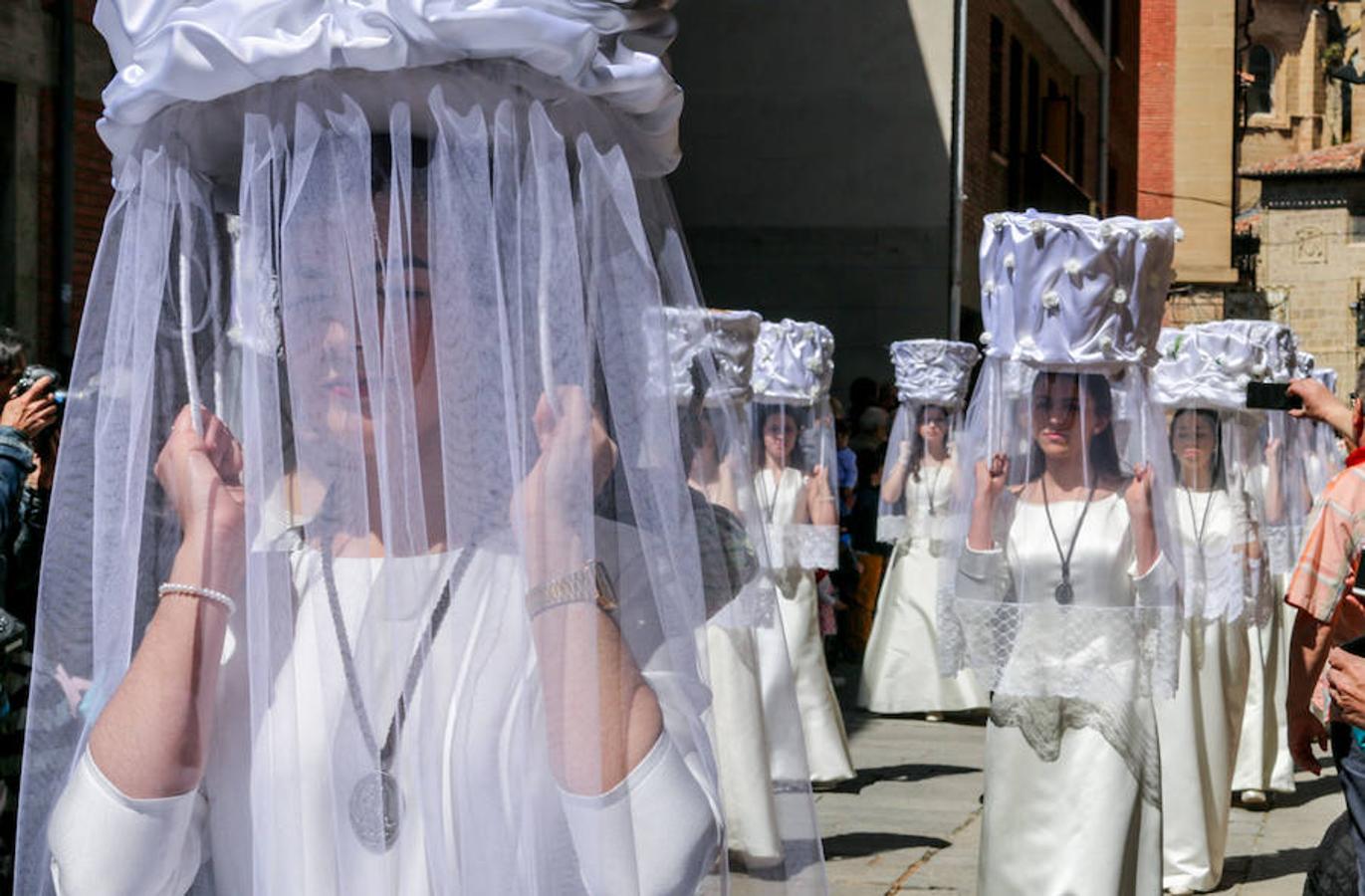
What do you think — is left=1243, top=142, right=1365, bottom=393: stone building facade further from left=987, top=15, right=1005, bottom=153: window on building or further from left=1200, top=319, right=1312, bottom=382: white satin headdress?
left=1200, top=319, right=1312, bottom=382: white satin headdress

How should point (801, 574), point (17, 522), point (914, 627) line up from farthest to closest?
point (914, 627), point (801, 574), point (17, 522)

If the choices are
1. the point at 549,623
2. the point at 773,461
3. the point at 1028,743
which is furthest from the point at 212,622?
the point at 773,461

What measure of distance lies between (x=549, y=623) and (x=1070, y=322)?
5392 millimetres

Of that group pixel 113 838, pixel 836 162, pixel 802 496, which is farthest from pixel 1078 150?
pixel 113 838

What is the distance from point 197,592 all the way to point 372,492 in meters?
0.23

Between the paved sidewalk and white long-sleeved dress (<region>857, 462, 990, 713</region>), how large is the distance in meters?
0.91

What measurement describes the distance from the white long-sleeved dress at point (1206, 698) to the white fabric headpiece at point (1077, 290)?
943mm

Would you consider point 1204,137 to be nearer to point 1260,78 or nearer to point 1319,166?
point 1319,166

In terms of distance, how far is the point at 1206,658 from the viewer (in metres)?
9.91

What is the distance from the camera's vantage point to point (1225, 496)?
10500mm

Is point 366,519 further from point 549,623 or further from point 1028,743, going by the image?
point 1028,743

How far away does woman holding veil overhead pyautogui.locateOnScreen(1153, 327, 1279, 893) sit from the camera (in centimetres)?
896

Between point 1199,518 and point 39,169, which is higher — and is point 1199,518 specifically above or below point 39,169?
below

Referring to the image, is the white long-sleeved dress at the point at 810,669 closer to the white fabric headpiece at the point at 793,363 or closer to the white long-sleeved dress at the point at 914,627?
the white fabric headpiece at the point at 793,363
